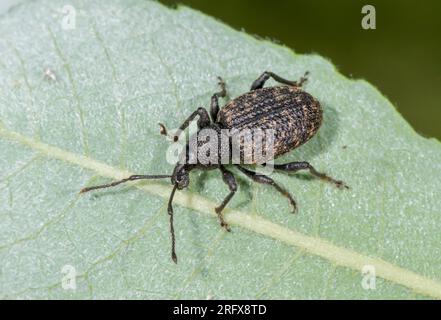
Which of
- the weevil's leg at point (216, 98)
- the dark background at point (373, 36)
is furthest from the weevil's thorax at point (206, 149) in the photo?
the dark background at point (373, 36)

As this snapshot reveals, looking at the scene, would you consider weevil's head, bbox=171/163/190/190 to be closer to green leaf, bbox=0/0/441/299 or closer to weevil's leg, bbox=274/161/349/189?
green leaf, bbox=0/0/441/299

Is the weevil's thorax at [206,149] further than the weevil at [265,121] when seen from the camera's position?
Yes

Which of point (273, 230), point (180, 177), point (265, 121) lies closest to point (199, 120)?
point (265, 121)

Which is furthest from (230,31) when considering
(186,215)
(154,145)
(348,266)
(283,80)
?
(348,266)

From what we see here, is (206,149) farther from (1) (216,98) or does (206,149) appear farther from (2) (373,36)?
(2) (373,36)

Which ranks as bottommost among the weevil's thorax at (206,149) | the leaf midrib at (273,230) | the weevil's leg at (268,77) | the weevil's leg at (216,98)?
the leaf midrib at (273,230)

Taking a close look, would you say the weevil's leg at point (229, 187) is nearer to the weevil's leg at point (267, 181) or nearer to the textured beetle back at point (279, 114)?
the weevil's leg at point (267, 181)
